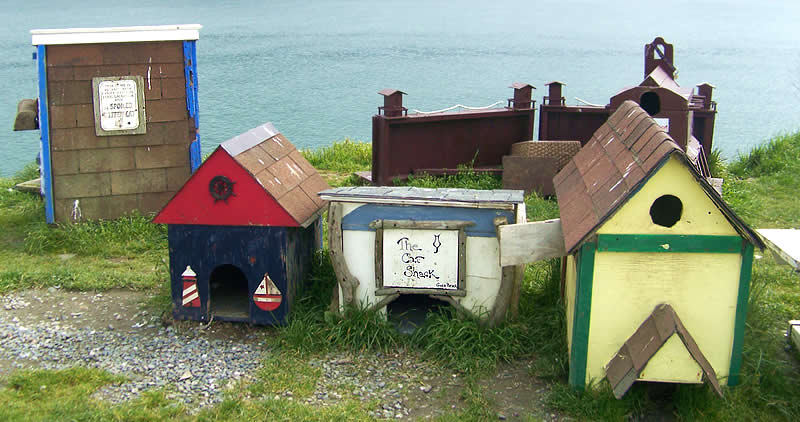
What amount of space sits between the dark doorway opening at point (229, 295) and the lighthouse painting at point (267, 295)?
0.59 ft

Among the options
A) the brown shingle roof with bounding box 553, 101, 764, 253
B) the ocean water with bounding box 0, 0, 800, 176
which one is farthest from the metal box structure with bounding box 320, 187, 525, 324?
the ocean water with bounding box 0, 0, 800, 176

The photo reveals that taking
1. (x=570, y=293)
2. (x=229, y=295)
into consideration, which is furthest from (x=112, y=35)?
(x=570, y=293)

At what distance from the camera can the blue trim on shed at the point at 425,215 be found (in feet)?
18.7

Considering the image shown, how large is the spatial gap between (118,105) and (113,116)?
0.13 meters

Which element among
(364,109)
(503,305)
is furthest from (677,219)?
(364,109)

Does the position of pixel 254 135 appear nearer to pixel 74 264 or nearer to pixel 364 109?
pixel 74 264

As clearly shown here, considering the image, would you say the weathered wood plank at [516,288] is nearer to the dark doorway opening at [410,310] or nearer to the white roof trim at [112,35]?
the dark doorway opening at [410,310]

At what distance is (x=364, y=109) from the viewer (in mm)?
22766

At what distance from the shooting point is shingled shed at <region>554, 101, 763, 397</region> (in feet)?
15.3

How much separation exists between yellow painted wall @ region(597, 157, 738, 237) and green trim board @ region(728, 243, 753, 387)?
17 cm

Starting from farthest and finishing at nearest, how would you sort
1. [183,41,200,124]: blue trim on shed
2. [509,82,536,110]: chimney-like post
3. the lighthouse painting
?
[509,82,536,110]: chimney-like post < [183,41,200,124]: blue trim on shed < the lighthouse painting

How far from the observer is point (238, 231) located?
5.93 metres

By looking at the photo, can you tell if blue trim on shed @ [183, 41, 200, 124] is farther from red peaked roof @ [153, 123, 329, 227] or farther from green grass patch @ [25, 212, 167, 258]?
red peaked roof @ [153, 123, 329, 227]

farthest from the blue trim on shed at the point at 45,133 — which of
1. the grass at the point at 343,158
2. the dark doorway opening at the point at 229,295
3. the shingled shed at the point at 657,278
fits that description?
the shingled shed at the point at 657,278
